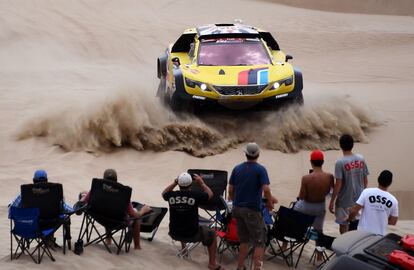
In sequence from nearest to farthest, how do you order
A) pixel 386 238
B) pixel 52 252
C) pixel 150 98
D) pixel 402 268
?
1. pixel 402 268
2. pixel 386 238
3. pixel 52 252
4. pixel 150 98

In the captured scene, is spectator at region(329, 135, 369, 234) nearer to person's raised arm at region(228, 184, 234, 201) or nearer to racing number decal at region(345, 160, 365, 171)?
racing number decal at region(345, 160, 365, 171)

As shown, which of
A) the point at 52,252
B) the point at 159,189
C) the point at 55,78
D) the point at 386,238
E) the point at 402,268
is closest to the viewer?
the point at 402,268

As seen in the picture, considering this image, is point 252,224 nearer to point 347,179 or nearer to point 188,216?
point 188,216

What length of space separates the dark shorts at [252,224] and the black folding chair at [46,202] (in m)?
1.72

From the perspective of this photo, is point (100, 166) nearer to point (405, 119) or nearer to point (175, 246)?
point (175, 246)

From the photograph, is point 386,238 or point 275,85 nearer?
point 386,238

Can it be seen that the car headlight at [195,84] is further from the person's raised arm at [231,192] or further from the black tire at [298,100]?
the person's raised arm at [231,192]

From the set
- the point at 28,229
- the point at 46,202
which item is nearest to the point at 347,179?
the point at 46,202

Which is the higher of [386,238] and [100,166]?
[386,238]

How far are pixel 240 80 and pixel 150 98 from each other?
206 cm

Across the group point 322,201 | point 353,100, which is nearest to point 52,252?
point 322,201

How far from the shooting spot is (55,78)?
21.9 meters

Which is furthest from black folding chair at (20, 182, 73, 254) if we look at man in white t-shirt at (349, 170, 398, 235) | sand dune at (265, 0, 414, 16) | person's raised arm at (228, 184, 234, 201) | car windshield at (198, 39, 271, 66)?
sand dune at (265, 0, 414, 16)

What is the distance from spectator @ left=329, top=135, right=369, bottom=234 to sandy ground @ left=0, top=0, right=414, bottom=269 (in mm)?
751
